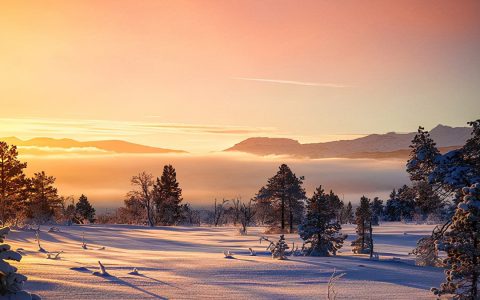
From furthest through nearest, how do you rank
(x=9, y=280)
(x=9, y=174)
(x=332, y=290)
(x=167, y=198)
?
1. (x=167, y=198)
2. (x=9, y=174)
3. (x=332, y=290)
4. (x=9, y=280)

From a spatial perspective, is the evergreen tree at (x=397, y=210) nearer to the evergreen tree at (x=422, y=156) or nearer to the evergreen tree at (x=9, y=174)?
the evergreen tree at (x=9, y=174)

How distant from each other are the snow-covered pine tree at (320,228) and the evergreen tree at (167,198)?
44.0 metres

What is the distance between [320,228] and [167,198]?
45.6m

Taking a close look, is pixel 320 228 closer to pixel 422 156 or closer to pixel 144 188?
pixel 422 156

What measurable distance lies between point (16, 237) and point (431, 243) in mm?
26112

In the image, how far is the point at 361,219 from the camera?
96.6 feet

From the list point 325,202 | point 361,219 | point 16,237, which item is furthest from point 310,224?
point 16,237

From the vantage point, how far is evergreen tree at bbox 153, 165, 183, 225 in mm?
68125

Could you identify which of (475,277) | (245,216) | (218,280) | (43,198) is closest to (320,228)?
(218,280)

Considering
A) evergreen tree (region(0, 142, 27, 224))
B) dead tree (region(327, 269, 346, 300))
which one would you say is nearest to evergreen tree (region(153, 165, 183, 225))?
evergreen tree (region(0, 142, 27, 224))

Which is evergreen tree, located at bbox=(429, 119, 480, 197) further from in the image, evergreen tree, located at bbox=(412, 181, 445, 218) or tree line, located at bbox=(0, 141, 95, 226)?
tree line, located at bbox=(0, 141, 95, 226)

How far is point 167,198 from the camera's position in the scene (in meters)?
68.2

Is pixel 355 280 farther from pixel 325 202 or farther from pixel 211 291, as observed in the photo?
Answer: pixel 325 202

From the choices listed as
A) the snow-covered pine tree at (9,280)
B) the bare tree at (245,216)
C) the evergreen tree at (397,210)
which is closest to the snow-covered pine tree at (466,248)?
the snow-covered pine tree at (9,280)
